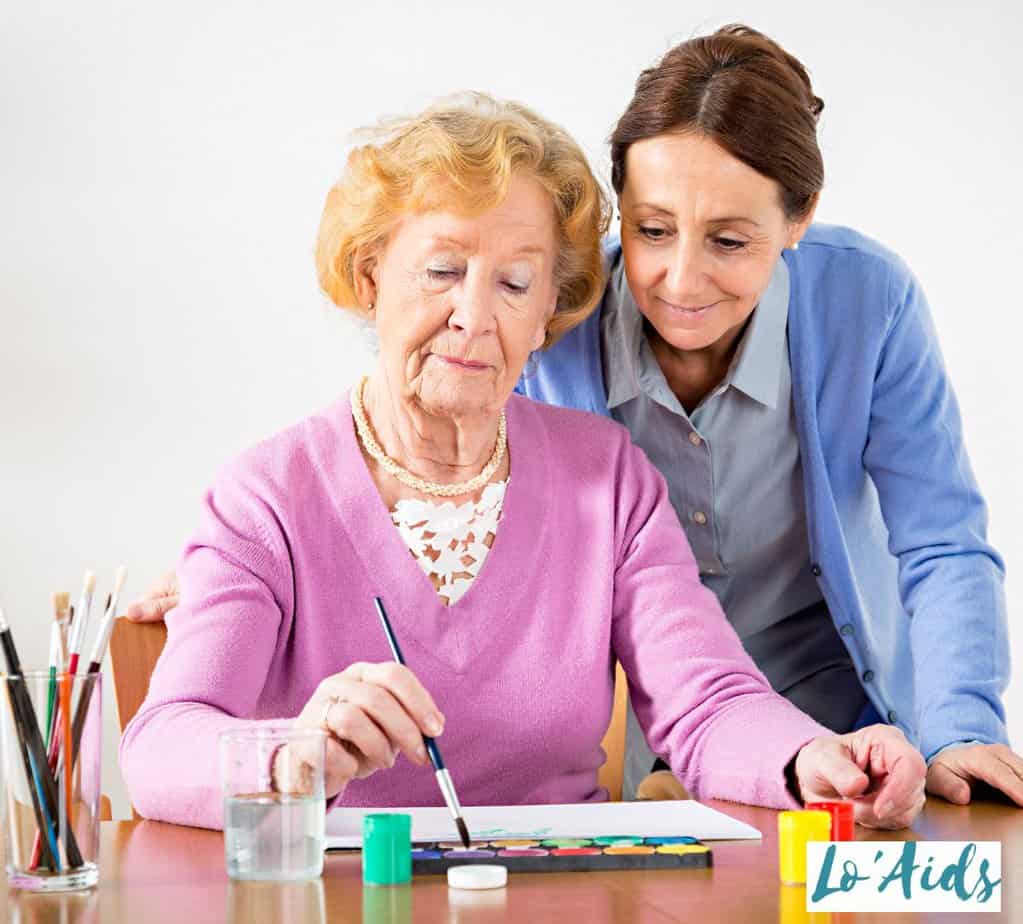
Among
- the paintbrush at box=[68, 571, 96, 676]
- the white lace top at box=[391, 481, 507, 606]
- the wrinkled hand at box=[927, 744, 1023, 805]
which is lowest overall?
the wrinkled hand at box=[927, 744, 1023, 805]

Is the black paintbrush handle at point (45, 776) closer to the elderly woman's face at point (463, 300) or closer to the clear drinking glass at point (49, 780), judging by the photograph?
the clear drinking glass at point (49, 780)

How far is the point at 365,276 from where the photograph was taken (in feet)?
5.74

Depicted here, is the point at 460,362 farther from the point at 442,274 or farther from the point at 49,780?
the point at 49,780

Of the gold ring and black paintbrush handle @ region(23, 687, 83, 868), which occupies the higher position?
the gold ring

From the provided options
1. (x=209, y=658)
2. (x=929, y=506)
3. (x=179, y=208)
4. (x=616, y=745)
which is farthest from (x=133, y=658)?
(x=179, y=208)

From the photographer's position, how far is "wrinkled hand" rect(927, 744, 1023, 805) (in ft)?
4.78

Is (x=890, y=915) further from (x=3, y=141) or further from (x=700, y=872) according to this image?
(x=3, y=141)

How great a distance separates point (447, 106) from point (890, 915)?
3.44 ft

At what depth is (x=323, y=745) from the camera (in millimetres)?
1112

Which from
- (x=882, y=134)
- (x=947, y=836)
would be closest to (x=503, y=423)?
(x=947, y=836)

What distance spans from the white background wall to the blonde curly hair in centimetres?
157

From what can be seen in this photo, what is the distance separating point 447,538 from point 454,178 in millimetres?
381

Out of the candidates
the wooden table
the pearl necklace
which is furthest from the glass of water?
the pearl necklace

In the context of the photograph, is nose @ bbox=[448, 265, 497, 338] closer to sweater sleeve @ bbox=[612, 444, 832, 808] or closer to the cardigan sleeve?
sweater sleeve @ bbox=[612, 444, 832, 808]
